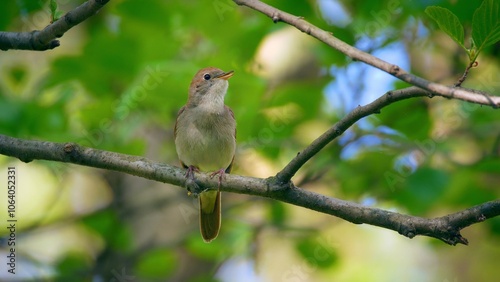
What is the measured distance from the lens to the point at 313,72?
7371 millimetres

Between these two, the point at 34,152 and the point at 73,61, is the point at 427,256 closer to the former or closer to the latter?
the point at 73,61

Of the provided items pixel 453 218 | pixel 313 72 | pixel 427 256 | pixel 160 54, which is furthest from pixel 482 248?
pixel 453 218

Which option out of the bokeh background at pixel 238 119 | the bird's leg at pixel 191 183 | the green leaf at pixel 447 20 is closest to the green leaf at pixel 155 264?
the bokeh background at pixel 238 119

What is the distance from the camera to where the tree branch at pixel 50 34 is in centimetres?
293

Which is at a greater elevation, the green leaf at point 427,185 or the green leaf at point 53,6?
the green leaf at point 53,6

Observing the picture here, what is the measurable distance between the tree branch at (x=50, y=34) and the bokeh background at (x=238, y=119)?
5.02 ft

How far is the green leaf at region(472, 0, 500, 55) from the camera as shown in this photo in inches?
96.8

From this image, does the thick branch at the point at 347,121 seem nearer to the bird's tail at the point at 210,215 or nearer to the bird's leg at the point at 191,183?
the bird's leg at the point at 191,183

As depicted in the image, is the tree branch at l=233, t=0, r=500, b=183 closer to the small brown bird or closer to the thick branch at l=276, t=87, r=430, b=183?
the thick branch at l=276, t=87, r=430, b=183

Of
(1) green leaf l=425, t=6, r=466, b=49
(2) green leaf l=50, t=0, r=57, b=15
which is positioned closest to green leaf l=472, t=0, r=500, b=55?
(1) green leaf l=425, t=6, r=466, b=49

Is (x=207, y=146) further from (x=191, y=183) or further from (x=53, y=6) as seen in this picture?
(x=53, y=6)

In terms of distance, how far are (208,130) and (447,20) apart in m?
A: 3.28

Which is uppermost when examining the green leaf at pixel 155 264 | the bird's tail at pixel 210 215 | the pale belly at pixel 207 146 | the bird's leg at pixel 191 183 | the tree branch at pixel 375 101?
→ the tree branch at pixel 375 101

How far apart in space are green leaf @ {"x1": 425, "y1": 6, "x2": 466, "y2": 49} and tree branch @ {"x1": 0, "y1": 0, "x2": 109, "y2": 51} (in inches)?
56.2
